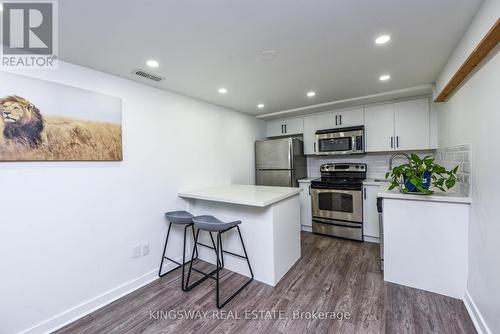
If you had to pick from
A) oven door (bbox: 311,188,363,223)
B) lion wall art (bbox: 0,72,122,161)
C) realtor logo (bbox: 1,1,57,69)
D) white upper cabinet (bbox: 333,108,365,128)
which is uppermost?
realtor logo (bbox: 1,1,57,69)

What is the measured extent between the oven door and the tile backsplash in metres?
1.22

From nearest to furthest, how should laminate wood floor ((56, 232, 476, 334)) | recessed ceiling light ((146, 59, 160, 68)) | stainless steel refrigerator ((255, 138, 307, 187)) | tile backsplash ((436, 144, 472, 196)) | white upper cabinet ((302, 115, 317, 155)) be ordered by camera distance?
1. laminate wood floor ((56, 232, 476, 334))
2. tile backsplash ((436, 144, 472, 196))
3. recessed ceiling light ((146, 59, 160, 68))
4. stainless steel refrigerator ((255, 138, 307, 187))
5. white upper cabinet ((302, 115, 317, 155))

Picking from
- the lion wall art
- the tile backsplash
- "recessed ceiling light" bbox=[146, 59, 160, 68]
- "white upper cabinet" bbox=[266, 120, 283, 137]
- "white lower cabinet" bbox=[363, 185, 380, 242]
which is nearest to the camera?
the lion wall art

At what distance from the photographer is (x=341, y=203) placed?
3.51 meters

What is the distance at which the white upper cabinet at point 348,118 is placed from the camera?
363 cm

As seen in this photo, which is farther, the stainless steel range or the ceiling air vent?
the stainless steel range

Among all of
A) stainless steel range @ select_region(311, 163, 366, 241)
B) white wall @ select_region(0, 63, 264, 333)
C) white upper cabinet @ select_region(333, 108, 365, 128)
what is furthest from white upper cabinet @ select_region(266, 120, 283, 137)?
white wall @ select_region(0, 63, 264, 333)

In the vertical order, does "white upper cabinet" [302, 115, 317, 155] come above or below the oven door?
above

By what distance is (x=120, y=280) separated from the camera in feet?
7.24

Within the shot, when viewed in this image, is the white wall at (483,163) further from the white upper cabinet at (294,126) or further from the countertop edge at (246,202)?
the white upper cabinet at (294,126)

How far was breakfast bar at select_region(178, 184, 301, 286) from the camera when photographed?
90.0 inches

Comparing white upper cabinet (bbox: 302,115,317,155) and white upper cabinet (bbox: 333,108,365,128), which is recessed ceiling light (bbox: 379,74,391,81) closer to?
white upper cabinet (bbox: 333,108,365,128)

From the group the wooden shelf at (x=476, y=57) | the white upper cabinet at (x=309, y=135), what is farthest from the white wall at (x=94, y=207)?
the wooden shelf at (x=476, y=57)

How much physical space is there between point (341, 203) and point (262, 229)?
5.85ft
